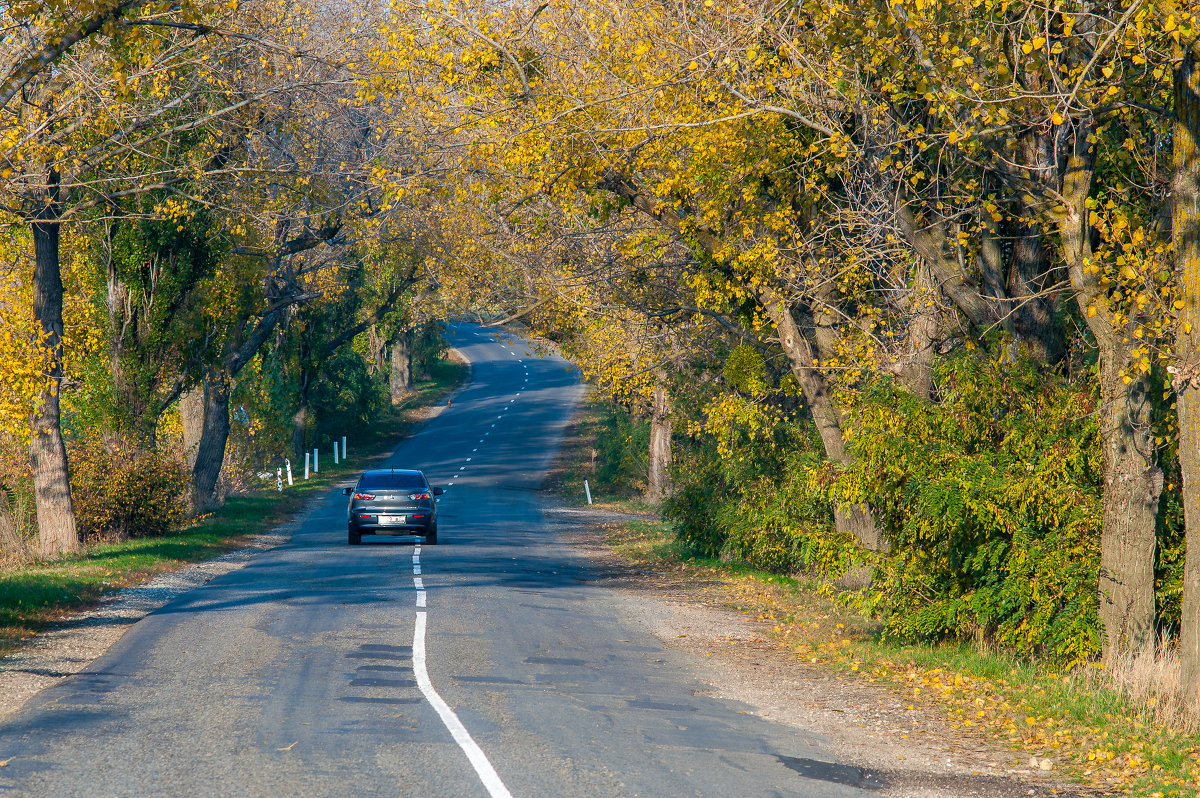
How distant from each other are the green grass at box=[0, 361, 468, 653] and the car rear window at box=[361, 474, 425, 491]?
10.8 feet

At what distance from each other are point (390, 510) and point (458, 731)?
17166mm

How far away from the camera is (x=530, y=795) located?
23.0ft

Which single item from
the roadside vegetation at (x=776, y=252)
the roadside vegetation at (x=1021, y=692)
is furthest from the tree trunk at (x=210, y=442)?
the roadside vegetation at (x=1021, y=692)

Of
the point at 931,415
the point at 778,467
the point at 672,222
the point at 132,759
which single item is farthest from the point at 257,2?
the point at 132,759

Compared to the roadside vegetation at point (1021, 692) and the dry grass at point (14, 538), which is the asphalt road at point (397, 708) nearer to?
the roadside vegetation at point (1021, 692)

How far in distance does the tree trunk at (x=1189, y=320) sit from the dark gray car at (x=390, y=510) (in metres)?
18.2

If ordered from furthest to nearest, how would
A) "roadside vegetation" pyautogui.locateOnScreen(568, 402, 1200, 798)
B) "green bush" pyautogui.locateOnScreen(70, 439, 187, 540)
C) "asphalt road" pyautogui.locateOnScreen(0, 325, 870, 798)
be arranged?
"green bush" pyautogui.locateOnScreen(70, 439, 187, 540), "roadside vegetation" pyautogui.locateOnScreen(568, 402, 1200, 798), "asphalt road" pyautogui.locateOnScreen(0, 325, 870, 798)

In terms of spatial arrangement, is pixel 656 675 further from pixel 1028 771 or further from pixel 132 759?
pixel 132 759

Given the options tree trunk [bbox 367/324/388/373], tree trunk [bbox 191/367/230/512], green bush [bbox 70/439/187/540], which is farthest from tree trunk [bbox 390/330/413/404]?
green bush [bbox 70/439/187/540]

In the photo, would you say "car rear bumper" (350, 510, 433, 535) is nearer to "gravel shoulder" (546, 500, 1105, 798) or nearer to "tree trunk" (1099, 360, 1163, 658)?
"gravel shoulder" (546, 500, 1105, 798)

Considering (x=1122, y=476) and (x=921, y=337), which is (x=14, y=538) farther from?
(x=1122, y=476)

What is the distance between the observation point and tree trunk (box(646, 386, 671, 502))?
36.8 meters

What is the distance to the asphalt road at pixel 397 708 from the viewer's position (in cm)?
741

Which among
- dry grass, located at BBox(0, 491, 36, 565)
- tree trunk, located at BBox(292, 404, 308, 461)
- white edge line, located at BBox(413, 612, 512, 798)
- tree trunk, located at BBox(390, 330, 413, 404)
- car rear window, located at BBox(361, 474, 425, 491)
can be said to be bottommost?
white edge line, located at BBox(413, 612, 512, 798)
